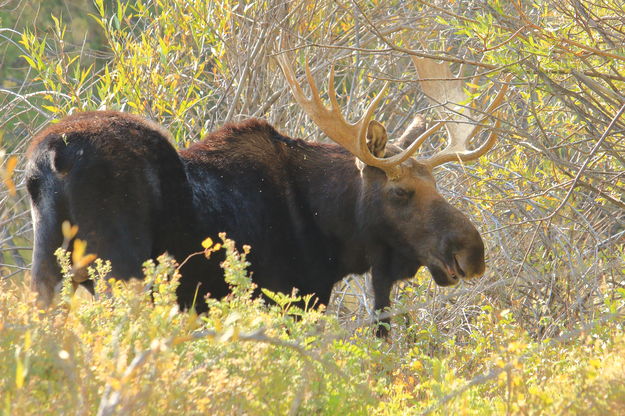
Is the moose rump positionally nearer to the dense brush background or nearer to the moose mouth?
the dense brush background

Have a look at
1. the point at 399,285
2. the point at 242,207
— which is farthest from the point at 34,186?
the point at 399,285

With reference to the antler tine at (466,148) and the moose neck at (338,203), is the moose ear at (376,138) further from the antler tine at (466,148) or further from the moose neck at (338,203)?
the antler tine at (466,148)

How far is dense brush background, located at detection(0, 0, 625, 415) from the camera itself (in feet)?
10.2

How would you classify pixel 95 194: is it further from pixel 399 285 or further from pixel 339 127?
pixel 399 285

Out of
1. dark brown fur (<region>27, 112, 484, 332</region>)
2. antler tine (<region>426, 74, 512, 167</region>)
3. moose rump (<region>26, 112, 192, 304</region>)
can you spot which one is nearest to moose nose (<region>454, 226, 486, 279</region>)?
dark brown fur (<region>27, 112, 484, 332</region>)

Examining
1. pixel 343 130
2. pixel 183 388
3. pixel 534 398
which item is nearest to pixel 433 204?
pixel 343 130

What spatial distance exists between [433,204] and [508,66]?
4.97 feet

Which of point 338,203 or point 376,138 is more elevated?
point 376,138

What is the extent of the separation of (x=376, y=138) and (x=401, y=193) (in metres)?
0.41

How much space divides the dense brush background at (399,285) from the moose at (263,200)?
435mm

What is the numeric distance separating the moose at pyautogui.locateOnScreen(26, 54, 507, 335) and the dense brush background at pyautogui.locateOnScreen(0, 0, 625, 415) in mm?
435

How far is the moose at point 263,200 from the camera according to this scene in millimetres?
5152

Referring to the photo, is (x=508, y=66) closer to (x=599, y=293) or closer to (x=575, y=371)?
(x=575, y=371)

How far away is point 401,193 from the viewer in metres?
6.22
